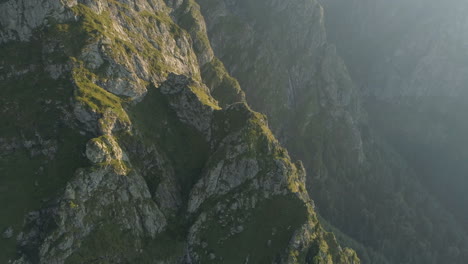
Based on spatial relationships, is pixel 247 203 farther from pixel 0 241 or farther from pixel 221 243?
pixel 0 241

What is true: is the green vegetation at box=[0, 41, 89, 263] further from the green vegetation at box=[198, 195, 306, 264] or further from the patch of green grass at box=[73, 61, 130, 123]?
the green vegetation at box=[198, 195, 306, 264]

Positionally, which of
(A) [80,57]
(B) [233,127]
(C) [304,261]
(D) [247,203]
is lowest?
(C) [304,261]

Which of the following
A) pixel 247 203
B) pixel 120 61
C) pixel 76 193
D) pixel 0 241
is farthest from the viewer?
pixel 120 61

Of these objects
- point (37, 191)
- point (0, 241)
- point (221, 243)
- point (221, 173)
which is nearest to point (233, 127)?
point (221, 173)

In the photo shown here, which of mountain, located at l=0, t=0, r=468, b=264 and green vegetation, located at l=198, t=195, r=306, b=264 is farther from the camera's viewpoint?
green vegetation, located at l=198, t=195, r=306, b=264

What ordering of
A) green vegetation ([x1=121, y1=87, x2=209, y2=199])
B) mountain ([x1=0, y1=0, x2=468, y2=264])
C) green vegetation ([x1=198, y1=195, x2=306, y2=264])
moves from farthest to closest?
green vegetation ([x1=121, y1=87, x2=209, y2=199]), green vegetation ([x1=198, y1=195, x2=306, y2=264]), mountain ([x1=0, y1=0, x2=468, y2=264])

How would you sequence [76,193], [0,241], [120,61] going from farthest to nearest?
[120,61], [76,193], [0,241]

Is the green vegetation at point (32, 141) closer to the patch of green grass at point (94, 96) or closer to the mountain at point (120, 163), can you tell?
the mountain at point (120, 163)

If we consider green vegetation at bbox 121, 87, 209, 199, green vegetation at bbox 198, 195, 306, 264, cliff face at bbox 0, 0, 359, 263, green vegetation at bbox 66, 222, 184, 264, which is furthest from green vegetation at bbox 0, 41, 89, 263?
green vegetation at bbox 198, 195, 306, 264

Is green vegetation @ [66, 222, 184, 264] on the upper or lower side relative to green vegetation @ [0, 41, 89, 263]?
lower
